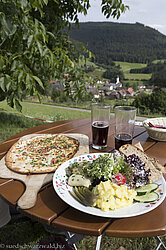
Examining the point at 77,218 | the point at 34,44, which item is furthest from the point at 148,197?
the point at 34,44

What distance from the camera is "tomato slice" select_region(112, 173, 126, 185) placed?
88 centimetres

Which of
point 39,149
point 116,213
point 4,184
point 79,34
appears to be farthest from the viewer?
point 79,34

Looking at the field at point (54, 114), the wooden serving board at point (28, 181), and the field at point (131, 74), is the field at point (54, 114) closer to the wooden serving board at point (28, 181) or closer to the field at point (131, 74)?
the field at point (131, 74)

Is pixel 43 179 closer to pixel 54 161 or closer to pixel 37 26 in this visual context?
pixel 54 161

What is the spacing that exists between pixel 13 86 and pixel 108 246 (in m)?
1.65

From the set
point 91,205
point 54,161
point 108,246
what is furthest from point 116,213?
point 108,246

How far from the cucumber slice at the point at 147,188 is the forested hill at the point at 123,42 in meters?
7.79

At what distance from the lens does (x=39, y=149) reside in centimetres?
139

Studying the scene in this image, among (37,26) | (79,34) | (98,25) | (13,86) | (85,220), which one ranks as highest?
(98,25)

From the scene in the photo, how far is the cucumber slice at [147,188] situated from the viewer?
87 cm

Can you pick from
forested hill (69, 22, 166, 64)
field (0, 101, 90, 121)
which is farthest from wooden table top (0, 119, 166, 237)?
forested hill (69, 22, 166, 64)

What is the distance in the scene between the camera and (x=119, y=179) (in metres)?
0.89

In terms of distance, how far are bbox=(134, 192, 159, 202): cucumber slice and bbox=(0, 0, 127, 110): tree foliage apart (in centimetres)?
127

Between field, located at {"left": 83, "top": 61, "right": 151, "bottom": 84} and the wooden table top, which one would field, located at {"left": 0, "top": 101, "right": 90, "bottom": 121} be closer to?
field, located at {"left": 83, "top": 61, "right": 151, "bottom": 84}
